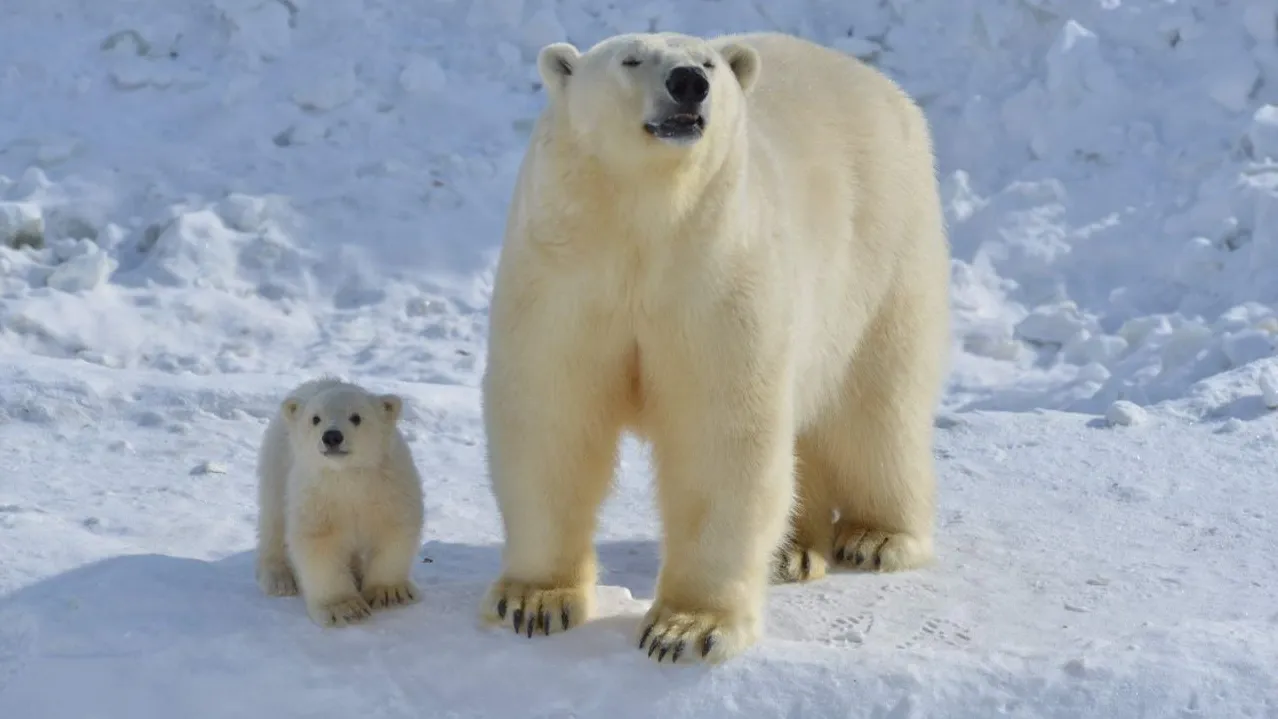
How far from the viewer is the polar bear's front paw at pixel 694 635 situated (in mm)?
3297

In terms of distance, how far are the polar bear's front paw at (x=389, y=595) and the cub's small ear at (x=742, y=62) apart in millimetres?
1279

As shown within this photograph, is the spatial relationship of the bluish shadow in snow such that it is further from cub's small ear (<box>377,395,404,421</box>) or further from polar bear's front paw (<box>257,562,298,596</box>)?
cub's small ear (<box>377,395,404,421</box>)

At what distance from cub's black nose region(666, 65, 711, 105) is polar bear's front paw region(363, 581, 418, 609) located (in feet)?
4.08

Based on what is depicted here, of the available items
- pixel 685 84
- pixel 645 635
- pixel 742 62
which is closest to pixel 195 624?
pixel 645 635

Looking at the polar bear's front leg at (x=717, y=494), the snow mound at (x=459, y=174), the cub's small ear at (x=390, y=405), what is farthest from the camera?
the snow mound at (x=459, y=174)

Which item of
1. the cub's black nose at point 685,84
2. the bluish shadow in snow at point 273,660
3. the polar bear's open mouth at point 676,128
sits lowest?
the bluish shadow in snow at point 273,660

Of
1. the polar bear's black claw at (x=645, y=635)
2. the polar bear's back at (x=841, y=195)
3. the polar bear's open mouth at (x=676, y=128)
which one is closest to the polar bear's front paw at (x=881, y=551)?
the polar bear's back at (x=841, y=195)

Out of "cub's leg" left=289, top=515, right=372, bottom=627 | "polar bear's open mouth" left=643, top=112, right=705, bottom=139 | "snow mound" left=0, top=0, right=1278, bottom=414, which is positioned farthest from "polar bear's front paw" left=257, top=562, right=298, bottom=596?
"snow mound" left=0, top=0, right=1278, bottom=414

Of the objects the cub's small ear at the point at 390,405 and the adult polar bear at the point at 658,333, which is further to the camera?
the cub's small ear at the point at 390,405

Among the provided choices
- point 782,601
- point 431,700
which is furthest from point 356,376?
point 431,700

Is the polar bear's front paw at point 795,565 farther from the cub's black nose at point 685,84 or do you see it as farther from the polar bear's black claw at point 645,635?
the cub's black nose at point 685,84

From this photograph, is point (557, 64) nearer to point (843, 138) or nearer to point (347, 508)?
point (347, 508)

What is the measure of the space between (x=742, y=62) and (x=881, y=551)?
1.44 metres

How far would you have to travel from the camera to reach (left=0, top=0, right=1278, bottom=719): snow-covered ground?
3309mm
